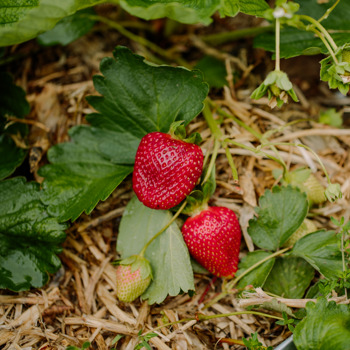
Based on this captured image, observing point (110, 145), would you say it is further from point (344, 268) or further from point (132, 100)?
point (344, 268)

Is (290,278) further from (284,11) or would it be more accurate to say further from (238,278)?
(284,11)

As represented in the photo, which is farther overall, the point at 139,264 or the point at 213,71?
the point at 213,71

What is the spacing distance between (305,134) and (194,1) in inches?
25.7

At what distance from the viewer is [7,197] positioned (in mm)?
1312

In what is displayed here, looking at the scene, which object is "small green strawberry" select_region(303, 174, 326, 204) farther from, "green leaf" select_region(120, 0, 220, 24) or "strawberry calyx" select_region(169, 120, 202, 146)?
"green leaf" select_region(120, 0, 220, 24)

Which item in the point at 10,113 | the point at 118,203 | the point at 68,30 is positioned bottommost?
the point at 118,203

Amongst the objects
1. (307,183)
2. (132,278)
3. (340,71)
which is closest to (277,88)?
(340,71)

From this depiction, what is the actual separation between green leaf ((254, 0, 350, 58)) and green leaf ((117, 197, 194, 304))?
0.69 meters

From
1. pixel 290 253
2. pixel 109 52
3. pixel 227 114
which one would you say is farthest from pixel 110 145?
pixel 290 253

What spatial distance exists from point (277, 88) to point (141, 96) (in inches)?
18.4

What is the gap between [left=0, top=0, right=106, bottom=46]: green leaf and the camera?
1.03 m

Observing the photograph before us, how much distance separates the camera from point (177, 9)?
1.01 metres

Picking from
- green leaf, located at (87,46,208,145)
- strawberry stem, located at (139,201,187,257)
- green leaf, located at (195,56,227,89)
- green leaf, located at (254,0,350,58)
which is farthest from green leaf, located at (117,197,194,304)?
green leaf, located at (254,0,350,58)

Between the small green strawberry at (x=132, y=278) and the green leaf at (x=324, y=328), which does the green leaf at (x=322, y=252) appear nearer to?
the green leaf at (x=324, y=328)
